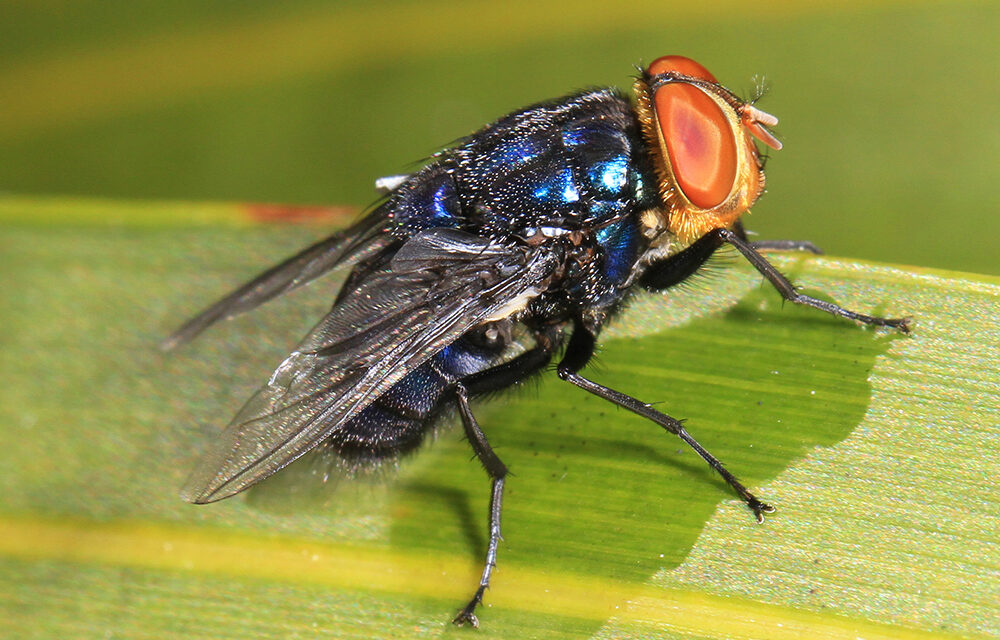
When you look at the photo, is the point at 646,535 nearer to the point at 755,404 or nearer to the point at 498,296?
the point at 755,404

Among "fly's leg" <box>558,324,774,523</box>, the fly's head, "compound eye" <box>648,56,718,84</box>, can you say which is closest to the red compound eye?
the fly's head

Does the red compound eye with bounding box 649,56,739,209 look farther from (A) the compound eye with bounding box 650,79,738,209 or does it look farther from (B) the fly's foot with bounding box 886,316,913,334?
(B) the fly's foot with bounding box 886,316,913,334

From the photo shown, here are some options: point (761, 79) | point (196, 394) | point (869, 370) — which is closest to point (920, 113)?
point (761, 79)

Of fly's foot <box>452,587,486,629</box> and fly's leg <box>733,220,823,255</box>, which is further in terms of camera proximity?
fly's leg <box>733,220,823,255</box>

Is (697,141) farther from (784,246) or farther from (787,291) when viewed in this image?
(784,246)

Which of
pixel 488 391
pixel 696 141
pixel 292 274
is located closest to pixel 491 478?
pixel 488 391

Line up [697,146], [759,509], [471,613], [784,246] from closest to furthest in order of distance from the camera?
1. [759,509]
2. [471,613]
3. [697,146]
4. [784,246]
